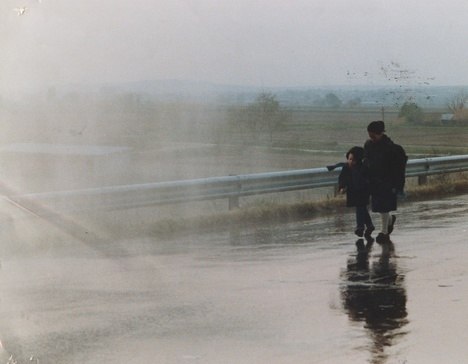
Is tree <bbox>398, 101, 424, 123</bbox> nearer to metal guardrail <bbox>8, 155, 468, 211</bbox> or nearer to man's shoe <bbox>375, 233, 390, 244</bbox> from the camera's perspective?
metal guardrail <bbox>8, 155, 468, 211</bbox>

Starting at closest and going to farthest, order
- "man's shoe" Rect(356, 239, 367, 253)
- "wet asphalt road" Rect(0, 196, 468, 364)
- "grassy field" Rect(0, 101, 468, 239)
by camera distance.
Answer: "wet asphalt road" Rect(0, 196, 468, 364) → "man's shoe" Rect(356, 239, 367, 253) → "grassy field" Rect(0, 101, 468, 239)

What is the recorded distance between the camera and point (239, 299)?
9812 millimetres

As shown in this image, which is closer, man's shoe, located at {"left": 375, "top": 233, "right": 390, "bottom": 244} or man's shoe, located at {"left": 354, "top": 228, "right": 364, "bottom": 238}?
man's shoe, located at {"left": 375, "top": 233, "right": 390, "bottom": 244}

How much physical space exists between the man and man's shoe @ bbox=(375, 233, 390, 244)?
9.5 inches

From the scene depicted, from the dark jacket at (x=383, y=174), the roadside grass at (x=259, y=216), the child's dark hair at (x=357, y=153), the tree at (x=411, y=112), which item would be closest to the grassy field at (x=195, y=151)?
the roadside grass at (x=259, y=216)

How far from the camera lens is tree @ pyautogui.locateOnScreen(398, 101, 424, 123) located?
25.8 metres

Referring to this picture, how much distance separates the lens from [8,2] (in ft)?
35.9

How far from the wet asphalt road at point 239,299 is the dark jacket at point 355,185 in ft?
1.67

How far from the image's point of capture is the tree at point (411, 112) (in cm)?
2584

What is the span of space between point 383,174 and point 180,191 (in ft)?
10.5

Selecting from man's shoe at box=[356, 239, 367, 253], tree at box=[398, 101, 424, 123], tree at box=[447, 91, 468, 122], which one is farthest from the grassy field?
man's shoe at box=[356, 239, 367, 253]

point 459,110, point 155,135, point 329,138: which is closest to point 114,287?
point 155,135

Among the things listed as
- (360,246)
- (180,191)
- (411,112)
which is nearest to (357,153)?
(360,246)

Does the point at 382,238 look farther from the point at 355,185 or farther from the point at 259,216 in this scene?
the point at 259,216
